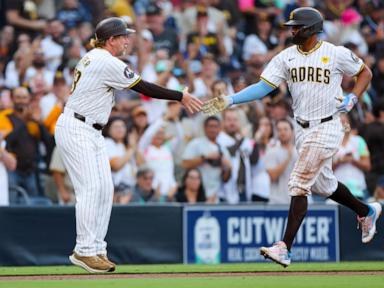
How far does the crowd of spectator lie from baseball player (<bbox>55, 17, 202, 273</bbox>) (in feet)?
8.15

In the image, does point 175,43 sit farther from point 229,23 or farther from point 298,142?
point 298,142

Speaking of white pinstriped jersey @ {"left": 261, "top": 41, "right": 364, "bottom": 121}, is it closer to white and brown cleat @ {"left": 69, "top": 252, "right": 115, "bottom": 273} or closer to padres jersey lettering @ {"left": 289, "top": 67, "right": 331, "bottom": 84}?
padres jersey lettering @ {"left": 289, "top": 67, "right": 331, "bottom": 84}

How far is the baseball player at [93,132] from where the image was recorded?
9539mm

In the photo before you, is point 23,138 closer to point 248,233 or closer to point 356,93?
point 248,233

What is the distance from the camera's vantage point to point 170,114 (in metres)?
15.1

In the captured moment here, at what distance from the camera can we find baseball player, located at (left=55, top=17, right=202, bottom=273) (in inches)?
376

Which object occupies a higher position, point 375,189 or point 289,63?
point 289,63

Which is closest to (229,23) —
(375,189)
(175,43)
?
(175,43)

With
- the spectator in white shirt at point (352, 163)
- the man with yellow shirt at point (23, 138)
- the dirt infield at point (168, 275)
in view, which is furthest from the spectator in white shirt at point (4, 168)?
the spectator in white shirt at point (352, 163)

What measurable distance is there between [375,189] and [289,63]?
571 cm

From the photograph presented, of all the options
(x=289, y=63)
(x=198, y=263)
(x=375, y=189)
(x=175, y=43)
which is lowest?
(x=198, y=263)

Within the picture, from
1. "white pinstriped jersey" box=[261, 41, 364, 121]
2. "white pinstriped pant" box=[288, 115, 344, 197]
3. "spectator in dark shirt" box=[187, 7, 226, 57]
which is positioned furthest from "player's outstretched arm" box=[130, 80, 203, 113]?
"spectator in dark shirt" box=[187, 7, 226, 57]

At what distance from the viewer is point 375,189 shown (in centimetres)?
1522

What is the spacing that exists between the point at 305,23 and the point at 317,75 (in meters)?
0.52
